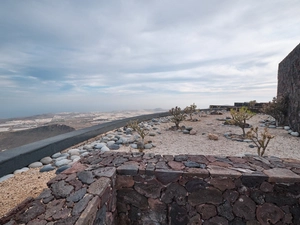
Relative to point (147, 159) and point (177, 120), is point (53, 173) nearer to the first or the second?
point (147, 159)

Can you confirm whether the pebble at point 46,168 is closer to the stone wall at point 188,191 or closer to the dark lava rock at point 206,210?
the stone wall at point 188,191

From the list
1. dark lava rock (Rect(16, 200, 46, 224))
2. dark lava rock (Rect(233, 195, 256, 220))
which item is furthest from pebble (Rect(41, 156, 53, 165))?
dark lava rock (Rect(233, 195, 256, 220))

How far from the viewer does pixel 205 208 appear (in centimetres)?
207

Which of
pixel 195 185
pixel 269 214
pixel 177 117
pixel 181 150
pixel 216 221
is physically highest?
pixel 177 117

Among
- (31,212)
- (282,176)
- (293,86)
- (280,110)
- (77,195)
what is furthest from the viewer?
(280,110)

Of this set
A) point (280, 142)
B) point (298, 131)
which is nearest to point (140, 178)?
point (280, 142)

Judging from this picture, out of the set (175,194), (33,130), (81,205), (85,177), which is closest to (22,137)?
(33,130)

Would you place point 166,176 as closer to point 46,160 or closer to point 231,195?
point 231,195

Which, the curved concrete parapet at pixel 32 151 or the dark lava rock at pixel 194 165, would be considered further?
the curved concrete parapet at pixel 32 151

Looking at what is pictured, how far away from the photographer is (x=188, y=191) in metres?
2.07

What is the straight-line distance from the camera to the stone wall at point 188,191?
1934mm

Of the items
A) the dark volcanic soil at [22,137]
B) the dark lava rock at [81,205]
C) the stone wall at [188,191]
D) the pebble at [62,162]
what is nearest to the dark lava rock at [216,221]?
the stone wall at [188,191]

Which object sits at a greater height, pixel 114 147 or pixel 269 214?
pixel 114 147

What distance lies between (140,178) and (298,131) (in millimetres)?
6552
